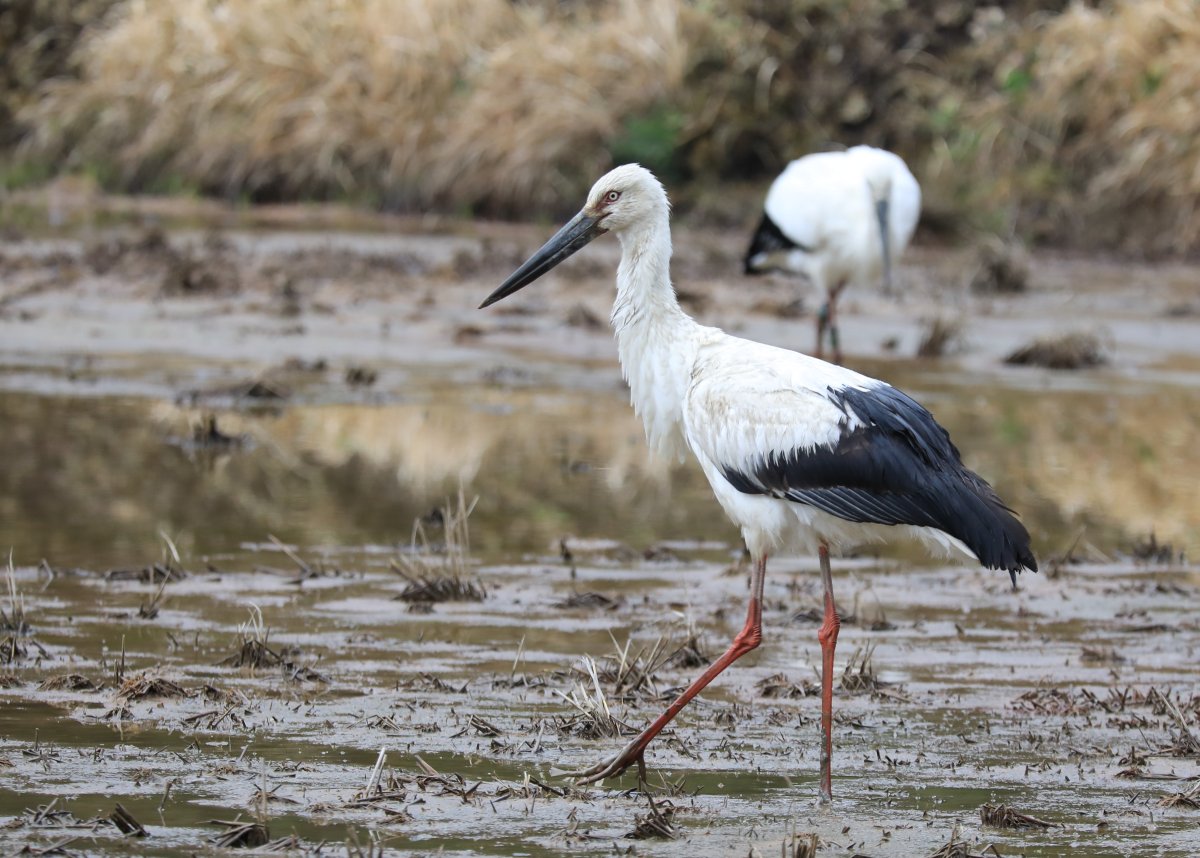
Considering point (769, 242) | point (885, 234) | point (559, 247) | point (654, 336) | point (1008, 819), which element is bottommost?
point (1008, 819)

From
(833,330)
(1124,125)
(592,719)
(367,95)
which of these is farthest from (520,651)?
(367,95)

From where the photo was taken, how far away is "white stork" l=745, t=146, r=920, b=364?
1258 cm

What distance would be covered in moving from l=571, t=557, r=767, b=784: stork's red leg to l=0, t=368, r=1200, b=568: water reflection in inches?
88.7

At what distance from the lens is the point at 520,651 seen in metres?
5.59

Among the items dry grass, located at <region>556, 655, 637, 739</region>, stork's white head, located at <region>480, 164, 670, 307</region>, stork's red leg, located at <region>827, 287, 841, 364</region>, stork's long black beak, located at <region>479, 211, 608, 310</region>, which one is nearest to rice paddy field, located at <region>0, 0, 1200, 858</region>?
dry grass, located at <region>556, 655, 637, 739</region>

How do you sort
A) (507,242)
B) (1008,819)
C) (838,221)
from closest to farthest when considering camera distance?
(1008,819) → (838,221) → (507,242)

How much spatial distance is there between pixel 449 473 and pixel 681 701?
394 cm

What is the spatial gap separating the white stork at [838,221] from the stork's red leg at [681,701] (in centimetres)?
702

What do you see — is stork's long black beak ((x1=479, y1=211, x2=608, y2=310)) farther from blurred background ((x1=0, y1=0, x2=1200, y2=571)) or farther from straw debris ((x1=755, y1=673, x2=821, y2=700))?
blurred background ((x1=0, y1=0, x2=1200, y2=571))

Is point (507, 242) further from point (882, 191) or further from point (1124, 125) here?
point (882, 191)

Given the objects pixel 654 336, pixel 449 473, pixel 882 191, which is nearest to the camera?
pixel 654 336

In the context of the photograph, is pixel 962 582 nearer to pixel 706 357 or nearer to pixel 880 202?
pixel 706 357

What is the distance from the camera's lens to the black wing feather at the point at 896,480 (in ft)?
16.5

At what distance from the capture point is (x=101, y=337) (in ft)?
41.7
